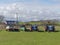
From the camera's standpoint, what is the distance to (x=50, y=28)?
4194 cm

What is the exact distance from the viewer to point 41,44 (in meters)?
18.4

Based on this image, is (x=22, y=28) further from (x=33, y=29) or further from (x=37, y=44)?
(x=37, y=44)

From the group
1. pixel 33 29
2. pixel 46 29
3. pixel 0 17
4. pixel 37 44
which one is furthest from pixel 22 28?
pixel 0 17

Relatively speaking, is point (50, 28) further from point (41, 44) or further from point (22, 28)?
point (41, 44)

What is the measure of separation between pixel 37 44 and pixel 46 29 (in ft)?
79.1

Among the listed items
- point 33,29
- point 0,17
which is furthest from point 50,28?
point 0,17

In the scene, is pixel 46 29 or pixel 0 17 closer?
pixel 46 29

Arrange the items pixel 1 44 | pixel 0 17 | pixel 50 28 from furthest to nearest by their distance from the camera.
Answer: pixel 0 17, pixel 50 28, pixel 1 44

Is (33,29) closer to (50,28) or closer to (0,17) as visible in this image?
(50,28)

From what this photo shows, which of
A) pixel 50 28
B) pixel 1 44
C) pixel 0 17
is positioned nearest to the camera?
pixel 1 44

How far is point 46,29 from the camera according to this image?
139 ft

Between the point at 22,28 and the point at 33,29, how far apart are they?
2.63 meters

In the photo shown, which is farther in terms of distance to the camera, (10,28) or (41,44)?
(10,28)

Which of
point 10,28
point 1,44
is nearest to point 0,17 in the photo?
point 10,28
